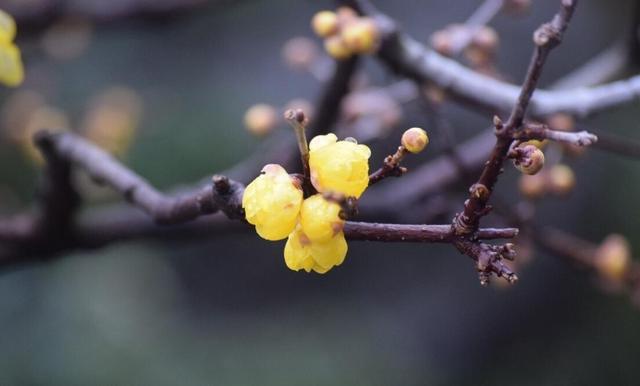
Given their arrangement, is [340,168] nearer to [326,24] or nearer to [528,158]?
[528,158]

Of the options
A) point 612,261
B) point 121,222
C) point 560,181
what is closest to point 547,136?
point 560,181

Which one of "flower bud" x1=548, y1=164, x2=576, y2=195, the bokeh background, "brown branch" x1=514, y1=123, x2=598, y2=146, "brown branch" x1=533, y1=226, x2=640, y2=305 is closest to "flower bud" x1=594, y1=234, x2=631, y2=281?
"brown branch" x1=533, y1=226, x2=640, y2=305

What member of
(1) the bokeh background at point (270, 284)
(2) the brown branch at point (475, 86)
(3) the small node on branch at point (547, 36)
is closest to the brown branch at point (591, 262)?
(2) the brown branch at point (475, 86)

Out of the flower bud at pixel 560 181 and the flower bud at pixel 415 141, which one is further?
the flower bud at pixel 560 181

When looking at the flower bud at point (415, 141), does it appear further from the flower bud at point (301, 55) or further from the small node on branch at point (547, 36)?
the flower bud at point (301, 55)

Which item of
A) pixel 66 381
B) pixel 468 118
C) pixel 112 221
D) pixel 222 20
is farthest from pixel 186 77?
pixel 112 221

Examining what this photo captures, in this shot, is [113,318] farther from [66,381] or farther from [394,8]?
[394,8]

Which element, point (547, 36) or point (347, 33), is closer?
point (547, 36)
